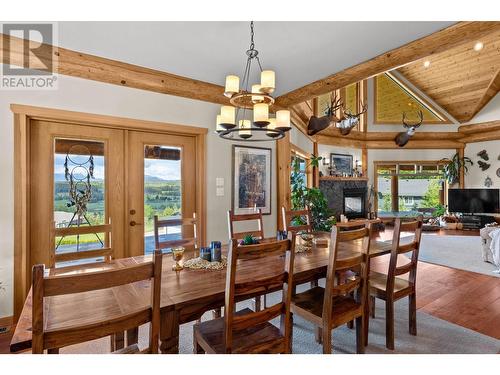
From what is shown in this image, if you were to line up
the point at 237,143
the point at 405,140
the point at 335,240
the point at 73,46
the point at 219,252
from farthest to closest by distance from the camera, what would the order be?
1. the point at 405,140
2. the point at 237,143
3. the point at 73,46
4. the point at 219,252
5. the point at 335,240

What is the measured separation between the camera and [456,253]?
5.22 meters

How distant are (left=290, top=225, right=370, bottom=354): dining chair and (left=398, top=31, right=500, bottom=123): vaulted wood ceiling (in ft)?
22.1

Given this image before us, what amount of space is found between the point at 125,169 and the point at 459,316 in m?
4.00

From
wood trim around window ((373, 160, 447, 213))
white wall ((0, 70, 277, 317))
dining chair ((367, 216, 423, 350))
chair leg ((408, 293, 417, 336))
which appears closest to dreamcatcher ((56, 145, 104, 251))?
white wall ((0, 70, 277, 317))

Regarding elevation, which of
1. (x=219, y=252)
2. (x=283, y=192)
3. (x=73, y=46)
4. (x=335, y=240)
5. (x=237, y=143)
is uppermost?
(x=73, y=46)

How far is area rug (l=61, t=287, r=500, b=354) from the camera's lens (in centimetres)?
219

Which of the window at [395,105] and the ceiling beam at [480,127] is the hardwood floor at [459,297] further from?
the ceiling beam at [480,127]

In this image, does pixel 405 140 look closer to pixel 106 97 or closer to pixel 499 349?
pixel 499 349

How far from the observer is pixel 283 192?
445 centimetres

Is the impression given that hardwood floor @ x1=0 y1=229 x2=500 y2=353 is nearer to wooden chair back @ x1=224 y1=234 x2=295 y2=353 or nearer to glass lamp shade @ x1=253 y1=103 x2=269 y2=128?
wooden chair back @ x1=224 y1=234 x2=295 y2=353

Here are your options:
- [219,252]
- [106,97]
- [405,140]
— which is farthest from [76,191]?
[405,140]

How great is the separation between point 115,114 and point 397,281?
341 centimetres

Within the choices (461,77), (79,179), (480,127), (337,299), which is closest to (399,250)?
(337,299)
